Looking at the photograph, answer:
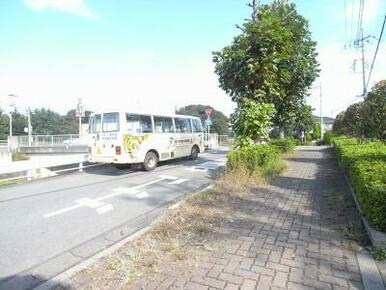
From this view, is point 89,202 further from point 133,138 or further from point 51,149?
point 51,149

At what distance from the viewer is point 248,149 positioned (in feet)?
37.4

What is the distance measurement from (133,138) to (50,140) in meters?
25.7

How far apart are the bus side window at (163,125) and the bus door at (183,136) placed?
0.51m

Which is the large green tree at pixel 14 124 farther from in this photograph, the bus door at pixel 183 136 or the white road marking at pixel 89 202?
the white road marking at pixel 89 202

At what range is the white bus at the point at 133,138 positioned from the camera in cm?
1265

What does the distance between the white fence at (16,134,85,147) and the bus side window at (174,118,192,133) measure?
19080 millimetres

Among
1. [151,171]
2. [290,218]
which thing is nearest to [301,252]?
[290,218]

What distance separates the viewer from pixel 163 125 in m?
14.8

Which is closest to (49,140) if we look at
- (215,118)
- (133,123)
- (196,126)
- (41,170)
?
(196,126)

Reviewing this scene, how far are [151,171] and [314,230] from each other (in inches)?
356

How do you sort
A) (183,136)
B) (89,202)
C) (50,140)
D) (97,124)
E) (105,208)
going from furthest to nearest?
1. (50,140)
2. (183,136)
3. (97,124)
4. (89,202)
5. (105,208)

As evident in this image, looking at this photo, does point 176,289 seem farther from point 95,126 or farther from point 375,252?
point 95,126

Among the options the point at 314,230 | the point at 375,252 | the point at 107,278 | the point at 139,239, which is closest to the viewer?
the point at 107,278

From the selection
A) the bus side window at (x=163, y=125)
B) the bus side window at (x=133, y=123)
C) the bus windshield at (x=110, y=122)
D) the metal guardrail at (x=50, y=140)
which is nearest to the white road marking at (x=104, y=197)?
the bus side window at (x=133, y=123)
